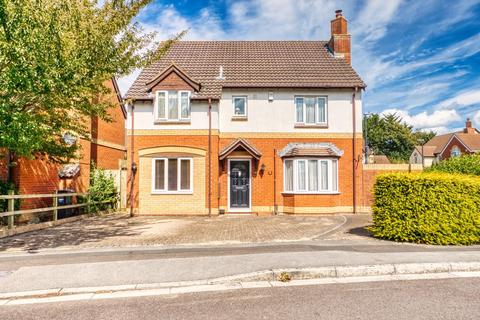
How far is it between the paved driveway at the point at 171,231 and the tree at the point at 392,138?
178 ft

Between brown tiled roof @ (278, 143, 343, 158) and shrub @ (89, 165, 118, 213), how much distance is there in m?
8.81

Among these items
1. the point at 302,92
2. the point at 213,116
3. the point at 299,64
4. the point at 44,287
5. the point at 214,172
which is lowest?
→ the point at 44,287

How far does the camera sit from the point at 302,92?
16609 millimetres

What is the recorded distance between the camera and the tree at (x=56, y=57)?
7383 millimetres

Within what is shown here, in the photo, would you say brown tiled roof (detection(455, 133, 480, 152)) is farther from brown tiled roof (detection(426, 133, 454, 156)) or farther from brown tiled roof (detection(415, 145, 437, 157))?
brown tiled roof (detection(415, 145, 437, 157))

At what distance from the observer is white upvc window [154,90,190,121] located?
16.0m

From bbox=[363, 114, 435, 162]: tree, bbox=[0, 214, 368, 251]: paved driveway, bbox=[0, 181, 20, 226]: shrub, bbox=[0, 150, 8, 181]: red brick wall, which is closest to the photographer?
bbox=[0, 214, 368, 251]: paved driveway

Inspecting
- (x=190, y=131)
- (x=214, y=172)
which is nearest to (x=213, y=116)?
(x=190, y=131)

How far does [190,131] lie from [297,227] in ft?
23.4

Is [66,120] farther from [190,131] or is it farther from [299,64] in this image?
[299,64]

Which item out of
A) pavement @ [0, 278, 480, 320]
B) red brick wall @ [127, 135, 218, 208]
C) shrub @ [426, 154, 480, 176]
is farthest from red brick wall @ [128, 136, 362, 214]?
pavement @ [0, 278, 480, 320]

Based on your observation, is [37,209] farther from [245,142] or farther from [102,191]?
[245,142]

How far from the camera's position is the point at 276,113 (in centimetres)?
1653

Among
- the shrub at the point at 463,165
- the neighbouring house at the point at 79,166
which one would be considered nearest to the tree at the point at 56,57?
the neighbouring house at the point at 79,166
